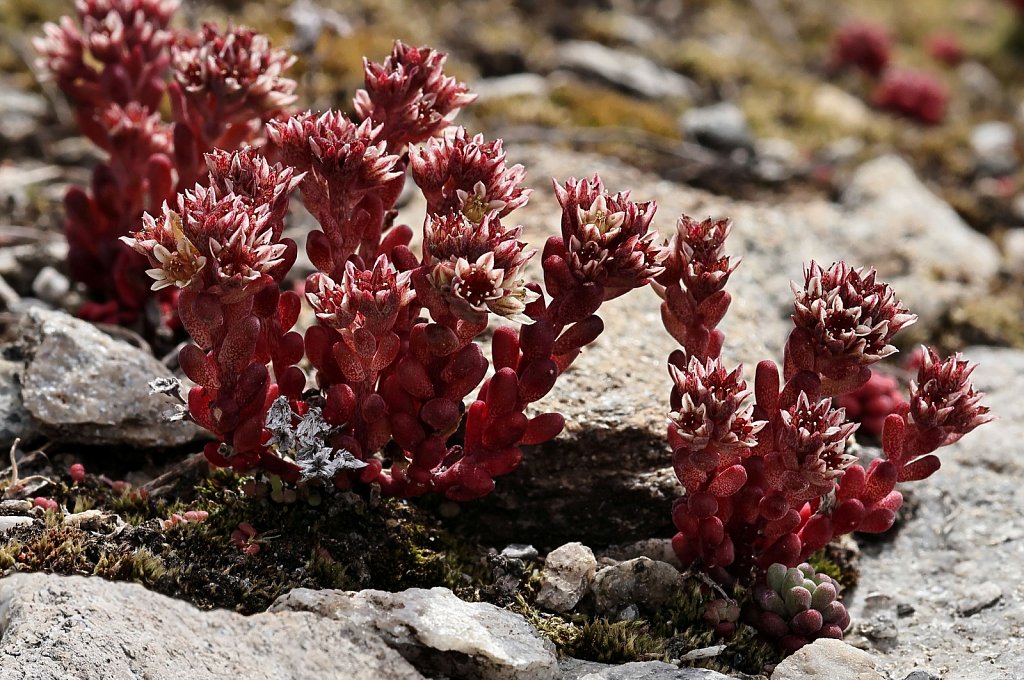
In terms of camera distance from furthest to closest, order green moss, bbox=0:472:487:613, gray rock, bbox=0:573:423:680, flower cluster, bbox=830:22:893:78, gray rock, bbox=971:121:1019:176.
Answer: flower cluster, bbox=830:22:893:78
gray rock, bbox=971:121:1019:176
green moss, bbox=0:472:487:613
gray rock, bbox=0:573:423:680

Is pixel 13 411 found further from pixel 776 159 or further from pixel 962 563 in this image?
pixel 776 159

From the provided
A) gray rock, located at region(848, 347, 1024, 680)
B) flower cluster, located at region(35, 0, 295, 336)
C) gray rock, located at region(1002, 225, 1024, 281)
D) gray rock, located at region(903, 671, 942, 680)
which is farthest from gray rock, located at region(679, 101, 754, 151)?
gray rock, located at region(903, 671, 942, 680)

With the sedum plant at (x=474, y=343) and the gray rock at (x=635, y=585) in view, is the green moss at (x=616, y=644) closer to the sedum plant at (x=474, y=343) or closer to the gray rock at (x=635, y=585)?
the gray rock at (x=635, y=585)

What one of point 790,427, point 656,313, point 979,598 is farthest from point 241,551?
point 979,598

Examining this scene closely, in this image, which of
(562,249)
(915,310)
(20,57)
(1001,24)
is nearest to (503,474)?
(562,249)

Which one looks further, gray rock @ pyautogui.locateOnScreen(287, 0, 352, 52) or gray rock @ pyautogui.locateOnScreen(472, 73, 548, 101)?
gray rock @ pyautogui.locateOnScreen(472, 73, 548, 101)

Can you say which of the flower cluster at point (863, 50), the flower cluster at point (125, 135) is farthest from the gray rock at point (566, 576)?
the flower cluster at point (863, 50)

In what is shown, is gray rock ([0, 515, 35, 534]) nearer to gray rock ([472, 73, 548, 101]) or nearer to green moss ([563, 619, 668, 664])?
green moss ([563, 619, 668, 664])
